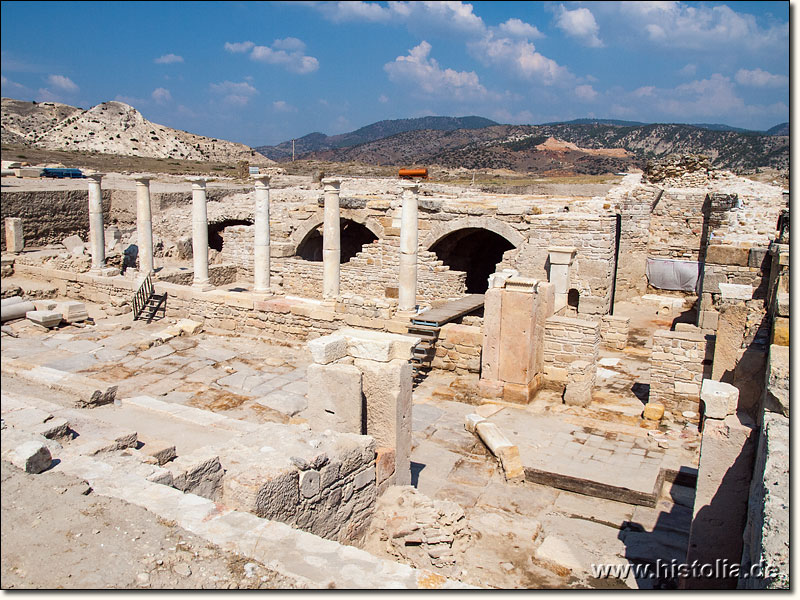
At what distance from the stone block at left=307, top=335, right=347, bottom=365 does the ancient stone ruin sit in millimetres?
28

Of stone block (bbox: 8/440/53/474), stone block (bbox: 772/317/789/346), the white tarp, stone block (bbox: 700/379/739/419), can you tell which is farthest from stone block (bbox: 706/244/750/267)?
stone block (bbox: 8/440/53/474)

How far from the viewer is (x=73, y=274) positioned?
15.0 m

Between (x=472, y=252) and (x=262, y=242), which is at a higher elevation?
(x=262, y=242)

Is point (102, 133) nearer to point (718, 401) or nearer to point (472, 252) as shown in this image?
point (472, 252)

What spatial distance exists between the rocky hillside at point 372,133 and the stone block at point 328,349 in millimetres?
100088

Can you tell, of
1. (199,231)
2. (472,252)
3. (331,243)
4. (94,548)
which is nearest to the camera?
(94,548)

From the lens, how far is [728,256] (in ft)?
44.6

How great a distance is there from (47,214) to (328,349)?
1994 centimetres

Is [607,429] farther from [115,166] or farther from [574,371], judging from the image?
[115,166]

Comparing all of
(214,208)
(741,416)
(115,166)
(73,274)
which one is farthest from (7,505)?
(115,166)

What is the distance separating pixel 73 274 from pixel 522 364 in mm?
11372

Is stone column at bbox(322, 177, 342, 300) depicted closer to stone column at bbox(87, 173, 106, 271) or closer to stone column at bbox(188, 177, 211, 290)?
stone column at bbox(188, 177, 211, 290)

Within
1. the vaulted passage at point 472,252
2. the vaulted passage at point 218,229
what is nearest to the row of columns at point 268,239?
the vaulted passage at point 472,252

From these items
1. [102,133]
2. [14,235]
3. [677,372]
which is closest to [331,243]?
[677,372]
